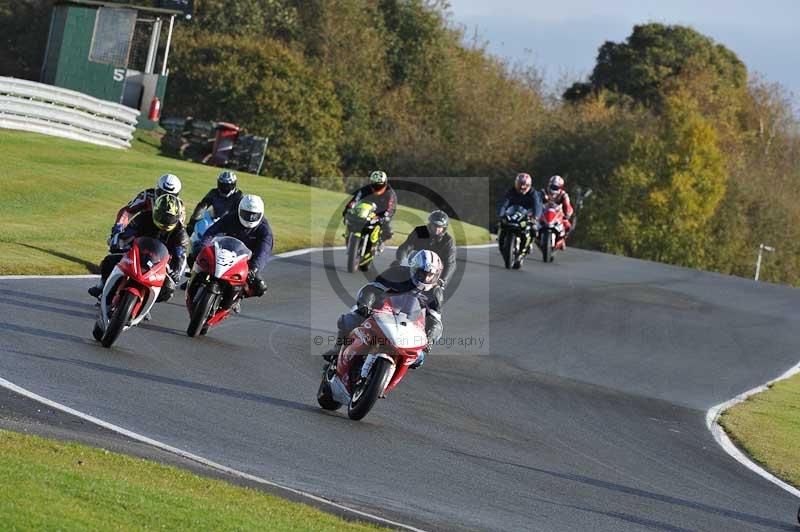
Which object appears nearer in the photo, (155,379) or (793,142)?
(155,379)

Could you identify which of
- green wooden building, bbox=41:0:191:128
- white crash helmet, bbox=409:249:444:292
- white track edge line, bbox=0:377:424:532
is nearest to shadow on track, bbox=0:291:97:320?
white track edge line, bbox=0:377:424:532

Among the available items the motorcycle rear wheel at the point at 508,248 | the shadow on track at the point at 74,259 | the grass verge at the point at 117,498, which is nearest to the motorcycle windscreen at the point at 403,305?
the grass verge at the point at 117,498

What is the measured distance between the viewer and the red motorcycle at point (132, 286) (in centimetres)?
1268

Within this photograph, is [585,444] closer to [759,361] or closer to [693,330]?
[759,361]

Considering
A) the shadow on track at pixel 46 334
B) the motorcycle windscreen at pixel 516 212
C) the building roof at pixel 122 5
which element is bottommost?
the shadow on track at pixel 46 334

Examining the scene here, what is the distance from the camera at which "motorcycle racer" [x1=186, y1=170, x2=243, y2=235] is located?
17078 mm

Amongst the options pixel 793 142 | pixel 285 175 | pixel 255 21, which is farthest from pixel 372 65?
pixel 793 142

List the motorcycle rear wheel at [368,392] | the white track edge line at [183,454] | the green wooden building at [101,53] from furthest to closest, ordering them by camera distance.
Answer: the green wooden building at [101,53], the motorcycle rear wheel at [368,392], the white track edge line at [183,454]

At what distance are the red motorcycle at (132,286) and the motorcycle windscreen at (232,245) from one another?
1.31 m

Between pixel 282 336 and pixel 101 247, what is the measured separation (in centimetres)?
642

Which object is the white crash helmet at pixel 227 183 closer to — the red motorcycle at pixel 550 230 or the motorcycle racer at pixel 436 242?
the motorcycle racer at pixel 436 242

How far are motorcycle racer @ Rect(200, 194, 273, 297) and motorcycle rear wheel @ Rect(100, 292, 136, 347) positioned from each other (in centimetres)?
195

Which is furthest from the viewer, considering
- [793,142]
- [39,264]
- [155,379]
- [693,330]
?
[793,142]

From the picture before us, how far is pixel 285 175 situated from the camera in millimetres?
51156
